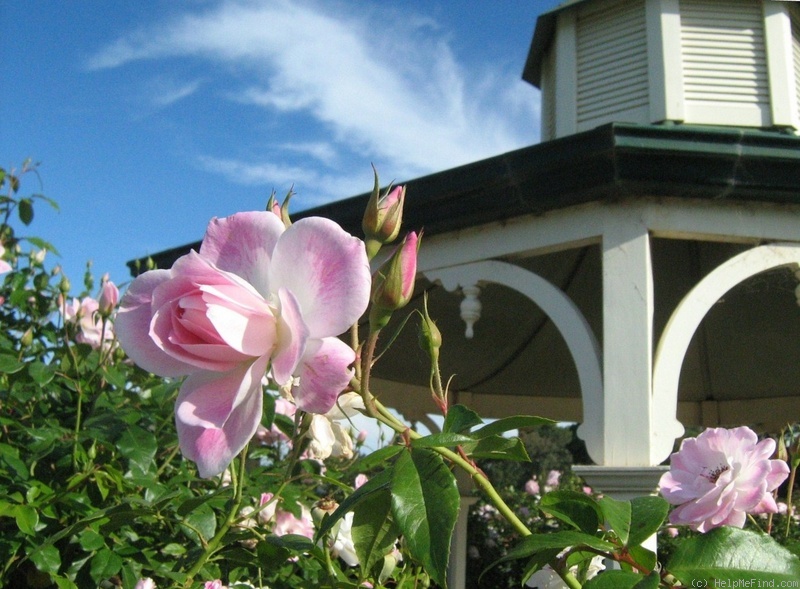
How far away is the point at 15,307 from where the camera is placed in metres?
2.36

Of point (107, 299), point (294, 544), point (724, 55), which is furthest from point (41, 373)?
point (724, 55)

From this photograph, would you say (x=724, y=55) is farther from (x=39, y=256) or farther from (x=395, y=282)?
(x=395, y=282)

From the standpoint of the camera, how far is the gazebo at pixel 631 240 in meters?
2.74

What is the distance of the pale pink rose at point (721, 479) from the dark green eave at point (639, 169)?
5.80ft

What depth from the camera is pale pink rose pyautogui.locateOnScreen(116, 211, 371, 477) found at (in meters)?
0.57

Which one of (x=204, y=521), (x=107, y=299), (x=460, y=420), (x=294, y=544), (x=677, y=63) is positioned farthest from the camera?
(x=677, y=63)

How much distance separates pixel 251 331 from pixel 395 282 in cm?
13

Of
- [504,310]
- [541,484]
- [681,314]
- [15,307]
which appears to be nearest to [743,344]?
[504,310]

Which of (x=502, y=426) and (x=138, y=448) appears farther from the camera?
(x=138, y=448)

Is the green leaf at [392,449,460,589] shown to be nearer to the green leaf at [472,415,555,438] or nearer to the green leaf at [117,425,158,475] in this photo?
the green leaf at [472,415,555,438]

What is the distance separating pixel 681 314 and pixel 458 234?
0.97 metres

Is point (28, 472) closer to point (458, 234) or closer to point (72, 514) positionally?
point (72, 514)

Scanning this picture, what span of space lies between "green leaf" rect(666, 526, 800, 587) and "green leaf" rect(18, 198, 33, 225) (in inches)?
105

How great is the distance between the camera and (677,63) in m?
4.46
